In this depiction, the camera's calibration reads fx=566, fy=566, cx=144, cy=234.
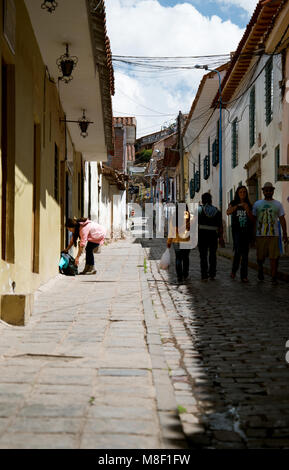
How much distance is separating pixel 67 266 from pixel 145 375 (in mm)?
7399

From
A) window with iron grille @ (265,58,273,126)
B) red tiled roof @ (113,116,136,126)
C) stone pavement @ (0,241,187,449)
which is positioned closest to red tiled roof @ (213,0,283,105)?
window with iron grille @ (265,58,273,126)

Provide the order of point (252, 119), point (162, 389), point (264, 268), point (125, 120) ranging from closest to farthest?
point (162, 389), point (264, 268), point (252, 119), point (125, 120)

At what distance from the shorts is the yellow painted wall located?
3.70 meters

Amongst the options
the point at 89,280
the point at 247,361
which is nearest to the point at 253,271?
the point at 89,280

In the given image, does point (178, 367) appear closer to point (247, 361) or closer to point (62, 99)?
point (247, 361)

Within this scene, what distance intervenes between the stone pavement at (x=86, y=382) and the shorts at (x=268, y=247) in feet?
12.2

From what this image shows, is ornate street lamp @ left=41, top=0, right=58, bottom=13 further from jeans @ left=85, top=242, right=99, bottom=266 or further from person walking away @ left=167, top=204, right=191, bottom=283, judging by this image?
jeans @ left=85, top=242, right=99, bottom=266

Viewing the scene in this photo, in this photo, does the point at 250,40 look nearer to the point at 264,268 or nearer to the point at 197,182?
the point at 264,268

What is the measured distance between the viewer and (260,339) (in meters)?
5.24

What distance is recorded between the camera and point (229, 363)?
14.5ft

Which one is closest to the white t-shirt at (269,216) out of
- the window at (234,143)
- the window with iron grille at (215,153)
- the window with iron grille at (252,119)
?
the window with iron grille at (252,119)

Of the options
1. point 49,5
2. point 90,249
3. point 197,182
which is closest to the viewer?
point 49,5

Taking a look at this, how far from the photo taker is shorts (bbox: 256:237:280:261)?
9.84m

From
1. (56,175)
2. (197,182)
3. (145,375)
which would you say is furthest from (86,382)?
(197,182)
